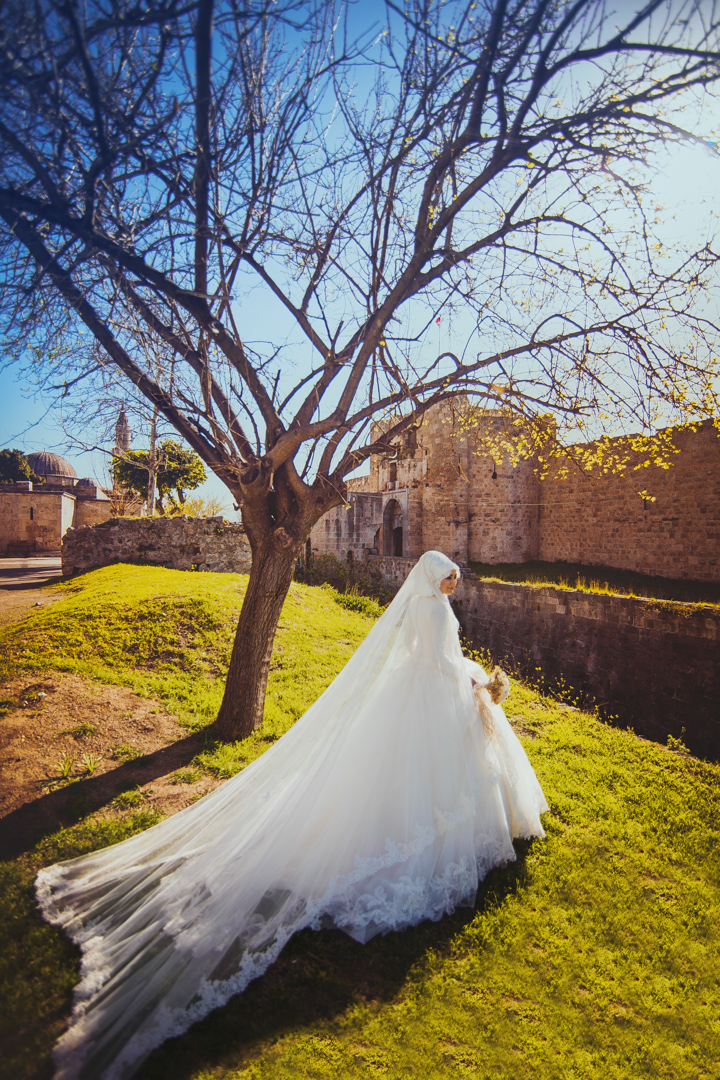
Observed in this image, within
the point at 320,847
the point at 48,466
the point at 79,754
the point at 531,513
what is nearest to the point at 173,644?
the point at 79,754

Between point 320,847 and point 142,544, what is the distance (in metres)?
12.0

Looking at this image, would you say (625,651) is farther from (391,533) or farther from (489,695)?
(391,533)

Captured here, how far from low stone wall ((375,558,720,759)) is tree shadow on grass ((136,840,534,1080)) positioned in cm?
649

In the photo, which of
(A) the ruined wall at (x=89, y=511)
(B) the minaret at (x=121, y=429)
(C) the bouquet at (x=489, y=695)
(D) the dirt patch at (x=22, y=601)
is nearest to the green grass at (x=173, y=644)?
(D) the dirt patch at (x=22, y=601)

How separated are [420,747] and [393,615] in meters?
0.91

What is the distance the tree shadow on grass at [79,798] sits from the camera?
338cm

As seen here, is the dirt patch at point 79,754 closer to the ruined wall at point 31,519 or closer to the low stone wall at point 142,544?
the low stone wall at point 142,544

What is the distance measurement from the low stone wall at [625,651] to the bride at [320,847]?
18.6ft

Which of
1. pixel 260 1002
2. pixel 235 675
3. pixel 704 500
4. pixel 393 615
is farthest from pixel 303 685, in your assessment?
pixel 704 500

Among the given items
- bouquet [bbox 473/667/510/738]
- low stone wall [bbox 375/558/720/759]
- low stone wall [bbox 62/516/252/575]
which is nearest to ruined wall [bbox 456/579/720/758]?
low stone wall [bbox 375/558/720/759]

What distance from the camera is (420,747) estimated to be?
3.00 metres

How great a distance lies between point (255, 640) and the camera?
16.2ft

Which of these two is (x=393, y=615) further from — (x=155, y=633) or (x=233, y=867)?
(x=155, y=633)

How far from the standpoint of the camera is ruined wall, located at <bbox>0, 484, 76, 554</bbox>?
27656 millimetres
